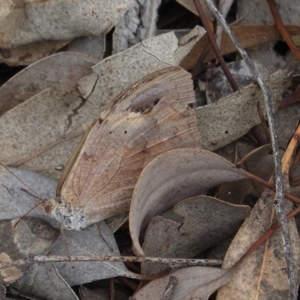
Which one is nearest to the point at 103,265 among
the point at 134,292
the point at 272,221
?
the point at 134,292

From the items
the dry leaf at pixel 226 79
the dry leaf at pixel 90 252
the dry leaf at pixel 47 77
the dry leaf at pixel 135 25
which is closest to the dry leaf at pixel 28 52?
the dry leaf at pixel 47 77

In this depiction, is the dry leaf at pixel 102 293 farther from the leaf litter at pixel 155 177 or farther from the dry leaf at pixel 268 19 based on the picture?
the dry leaf at pixel 268 19

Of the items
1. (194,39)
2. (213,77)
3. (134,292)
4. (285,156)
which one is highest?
(194,39)

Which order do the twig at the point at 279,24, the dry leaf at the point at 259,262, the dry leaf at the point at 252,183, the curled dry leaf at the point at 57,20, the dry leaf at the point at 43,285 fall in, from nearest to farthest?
the dry leaf at the point at 259,262 < the dry leaf at the point at 43,285 < the dry leaf at the point at 252,183 < the curled dry leaf at the point at 57,20 < the twig at the point at 279,24

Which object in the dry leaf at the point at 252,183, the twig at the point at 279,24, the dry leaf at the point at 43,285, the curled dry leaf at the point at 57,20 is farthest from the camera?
the twig at the point at 279,24

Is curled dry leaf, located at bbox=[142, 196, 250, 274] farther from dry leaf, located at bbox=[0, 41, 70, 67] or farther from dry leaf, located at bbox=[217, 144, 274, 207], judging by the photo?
dry leaf, located at bbox=[0, 41, 70, 67]

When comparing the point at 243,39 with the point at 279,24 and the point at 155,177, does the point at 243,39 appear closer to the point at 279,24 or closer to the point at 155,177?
the point at 279,24

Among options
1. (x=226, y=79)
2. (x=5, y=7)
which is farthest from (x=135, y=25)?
(x=5, y=7)

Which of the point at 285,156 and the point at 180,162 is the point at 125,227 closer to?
the point at 180,162
